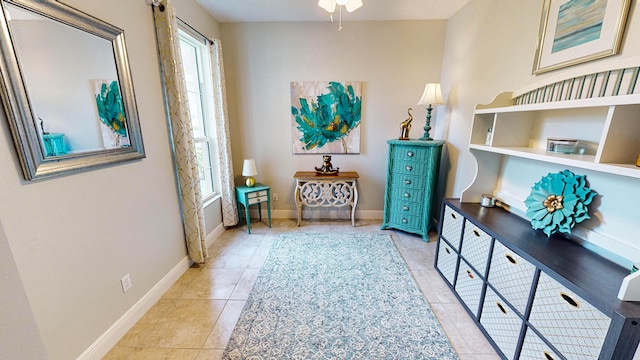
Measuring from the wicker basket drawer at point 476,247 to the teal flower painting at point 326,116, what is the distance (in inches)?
71.3

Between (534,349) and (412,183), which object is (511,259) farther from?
(412,183)

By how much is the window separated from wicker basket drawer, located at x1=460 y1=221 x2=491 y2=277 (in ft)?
8.65

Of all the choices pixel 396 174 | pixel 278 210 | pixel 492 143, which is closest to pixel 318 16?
pixel 396 174

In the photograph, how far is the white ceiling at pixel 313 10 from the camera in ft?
7.97

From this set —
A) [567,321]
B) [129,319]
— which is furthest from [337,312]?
[129,319]

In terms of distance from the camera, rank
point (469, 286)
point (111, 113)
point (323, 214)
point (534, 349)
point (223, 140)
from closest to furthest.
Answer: point (534, 349) → point (111, 113) → point (469, 286) → point (223, 140) → point (323, 214)

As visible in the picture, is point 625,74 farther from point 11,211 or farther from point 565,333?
point 11,211

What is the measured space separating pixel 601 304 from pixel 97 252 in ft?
7.96

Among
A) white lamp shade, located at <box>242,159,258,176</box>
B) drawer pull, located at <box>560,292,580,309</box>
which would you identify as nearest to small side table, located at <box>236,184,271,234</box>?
white lamp shade, located at <box>242,159,258,176</box>

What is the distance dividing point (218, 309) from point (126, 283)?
636mm

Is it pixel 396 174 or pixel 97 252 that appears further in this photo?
pixel 396 174

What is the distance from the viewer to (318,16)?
9.05 ft

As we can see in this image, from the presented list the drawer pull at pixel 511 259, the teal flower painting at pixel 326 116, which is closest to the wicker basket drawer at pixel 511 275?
the drawer pull at pixel 511 259

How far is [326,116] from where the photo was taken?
3152 mm
